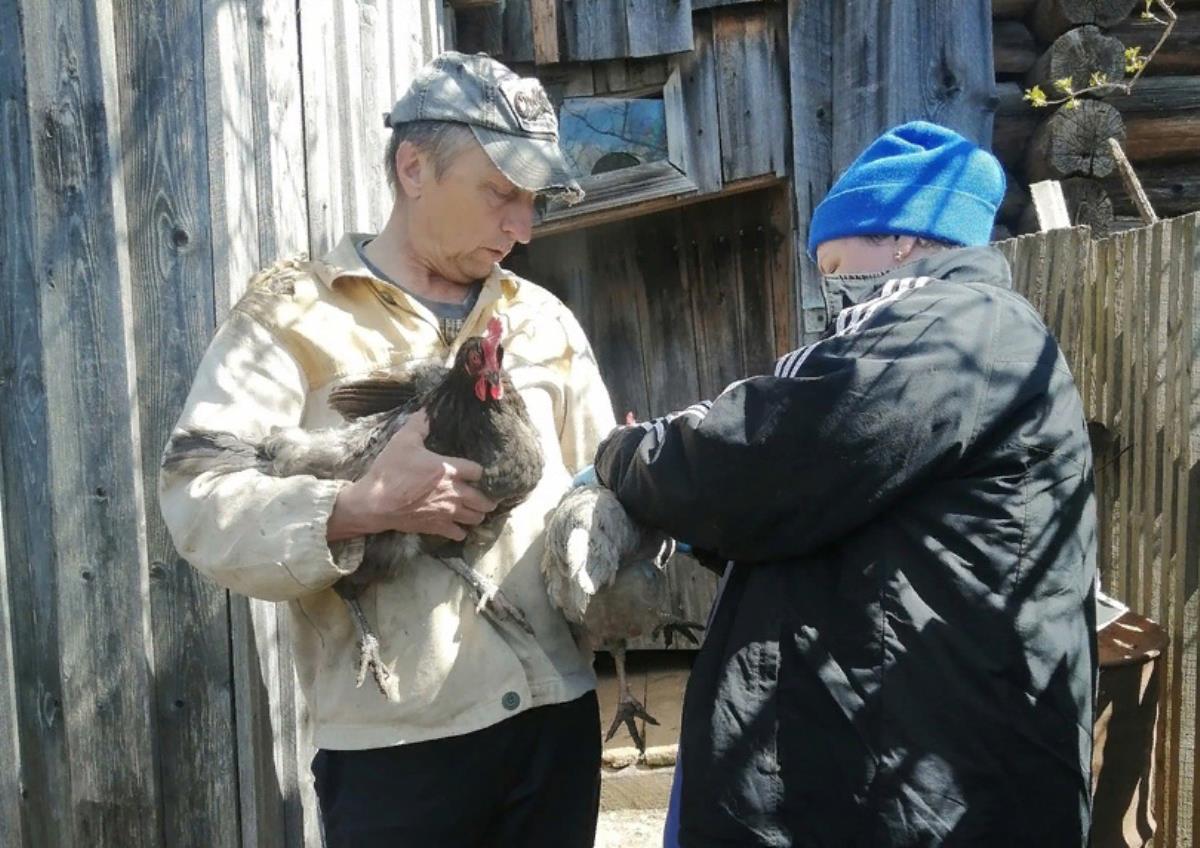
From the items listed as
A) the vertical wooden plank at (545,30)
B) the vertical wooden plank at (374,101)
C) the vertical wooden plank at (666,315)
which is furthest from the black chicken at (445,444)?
the vertical wooden plank at (666,315)

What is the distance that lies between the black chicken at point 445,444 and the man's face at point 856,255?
0.73m

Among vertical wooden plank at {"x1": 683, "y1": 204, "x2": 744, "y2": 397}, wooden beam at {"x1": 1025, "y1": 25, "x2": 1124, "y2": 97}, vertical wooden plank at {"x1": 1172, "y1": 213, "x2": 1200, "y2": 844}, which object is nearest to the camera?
vertical wooden plank at {"x1": 1172, "y1": 213, "x2": 1200, "y2": 844}

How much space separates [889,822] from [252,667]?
78.7 inches

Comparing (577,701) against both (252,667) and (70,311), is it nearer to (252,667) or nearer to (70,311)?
(252,667)

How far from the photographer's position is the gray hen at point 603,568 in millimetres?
2439

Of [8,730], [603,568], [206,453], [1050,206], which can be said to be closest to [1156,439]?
[1050,206]

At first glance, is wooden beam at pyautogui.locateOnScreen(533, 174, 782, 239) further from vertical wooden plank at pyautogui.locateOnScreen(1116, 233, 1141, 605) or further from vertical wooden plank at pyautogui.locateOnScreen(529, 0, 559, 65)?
vertical wooden plank at pyautogui.locateOnScreen(1116, 233, 1141, 605)

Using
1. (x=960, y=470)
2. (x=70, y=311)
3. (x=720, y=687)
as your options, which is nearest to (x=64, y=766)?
(x=70, y=311)

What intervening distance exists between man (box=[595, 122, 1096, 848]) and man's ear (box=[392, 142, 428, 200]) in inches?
35.4

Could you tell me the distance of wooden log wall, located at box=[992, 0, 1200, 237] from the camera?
6.18 meters

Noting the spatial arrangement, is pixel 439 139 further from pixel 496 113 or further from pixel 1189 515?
pixel 1189 515

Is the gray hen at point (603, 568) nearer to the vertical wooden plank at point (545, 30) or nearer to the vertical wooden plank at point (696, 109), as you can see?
the vertical wooden plank at point (696, 109)

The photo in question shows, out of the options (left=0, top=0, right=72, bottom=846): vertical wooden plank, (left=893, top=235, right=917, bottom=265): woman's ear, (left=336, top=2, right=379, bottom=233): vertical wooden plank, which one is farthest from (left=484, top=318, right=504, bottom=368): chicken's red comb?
(left=0, top=0, right=72, bottom=846): vertical wooden plank

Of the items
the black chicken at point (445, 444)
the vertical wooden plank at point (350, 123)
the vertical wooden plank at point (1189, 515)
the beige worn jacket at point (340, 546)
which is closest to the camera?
the beige worn jacket at point (340, 546)
